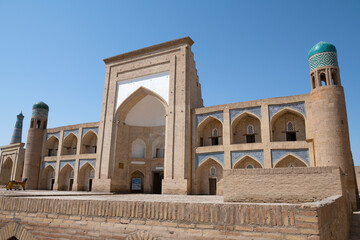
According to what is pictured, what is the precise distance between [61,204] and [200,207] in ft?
7.12

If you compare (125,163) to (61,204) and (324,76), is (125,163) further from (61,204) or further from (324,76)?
(61,204)

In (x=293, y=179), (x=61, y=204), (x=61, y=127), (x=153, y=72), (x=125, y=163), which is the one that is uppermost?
(x=153, y=72)

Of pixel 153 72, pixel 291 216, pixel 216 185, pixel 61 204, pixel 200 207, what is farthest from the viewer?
pixel 153 72

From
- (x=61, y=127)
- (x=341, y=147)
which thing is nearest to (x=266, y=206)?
(x=341, y=147)

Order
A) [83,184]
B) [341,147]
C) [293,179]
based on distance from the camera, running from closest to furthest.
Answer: [293,179]
[341,147]
[83,184]

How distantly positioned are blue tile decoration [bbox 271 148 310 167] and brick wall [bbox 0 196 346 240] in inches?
368

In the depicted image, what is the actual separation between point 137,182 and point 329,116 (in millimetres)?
11643

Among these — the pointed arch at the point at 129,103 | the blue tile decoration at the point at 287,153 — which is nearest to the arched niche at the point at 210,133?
the blue tile decoration at the point at 287,153

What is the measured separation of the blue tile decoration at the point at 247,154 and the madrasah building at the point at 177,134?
0.15 ft

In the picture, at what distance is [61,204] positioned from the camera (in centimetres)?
400

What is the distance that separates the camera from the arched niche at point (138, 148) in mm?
18312

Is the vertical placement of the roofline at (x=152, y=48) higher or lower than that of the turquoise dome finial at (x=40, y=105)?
higher

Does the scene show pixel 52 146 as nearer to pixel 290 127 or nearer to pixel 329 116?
pixel 290 127

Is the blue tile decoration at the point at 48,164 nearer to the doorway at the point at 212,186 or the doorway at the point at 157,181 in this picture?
the doorway at the point at 157,181
